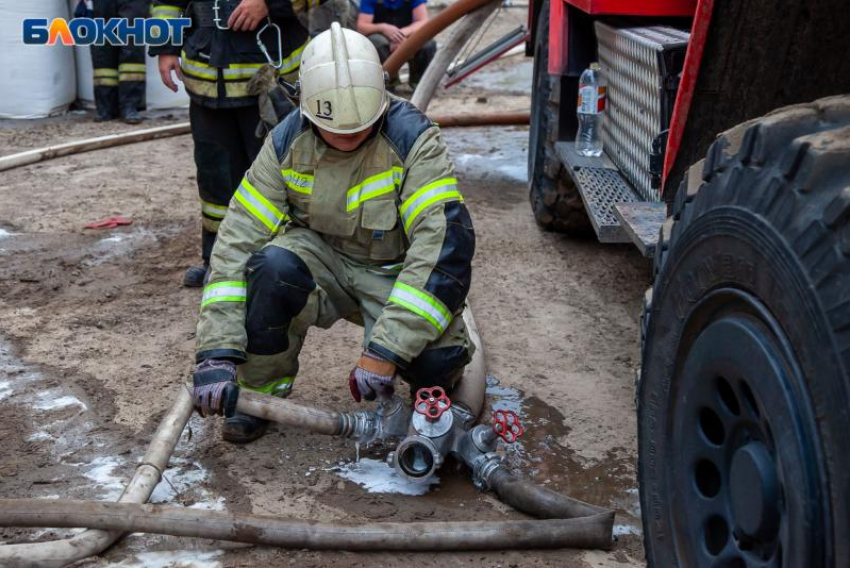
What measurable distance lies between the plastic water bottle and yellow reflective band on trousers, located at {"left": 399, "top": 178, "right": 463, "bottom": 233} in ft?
5.84

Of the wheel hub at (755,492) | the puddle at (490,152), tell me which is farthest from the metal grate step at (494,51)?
the wheel hub at (755,492)

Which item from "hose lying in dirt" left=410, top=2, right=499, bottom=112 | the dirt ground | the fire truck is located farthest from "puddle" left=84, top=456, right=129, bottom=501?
"hose lying in dirt" left=410, top=2, right=499, bottom=112

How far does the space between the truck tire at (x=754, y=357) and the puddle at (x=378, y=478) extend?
1.03m

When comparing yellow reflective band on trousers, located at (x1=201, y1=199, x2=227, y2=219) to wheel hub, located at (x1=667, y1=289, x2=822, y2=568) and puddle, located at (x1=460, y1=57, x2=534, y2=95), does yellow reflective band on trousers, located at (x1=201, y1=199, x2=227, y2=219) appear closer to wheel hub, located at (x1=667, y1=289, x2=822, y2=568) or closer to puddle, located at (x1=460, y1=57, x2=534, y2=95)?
wheel hub, located at (x1=667, y1=289, x2=822, y2=568)

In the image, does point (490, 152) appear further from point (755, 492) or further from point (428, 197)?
point (755, 492)

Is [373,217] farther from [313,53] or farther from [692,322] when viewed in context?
[692,322]

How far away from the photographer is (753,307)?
1.68 meters

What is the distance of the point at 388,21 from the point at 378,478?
6.70 metres

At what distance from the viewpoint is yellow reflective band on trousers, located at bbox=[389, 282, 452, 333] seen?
3.00 meters

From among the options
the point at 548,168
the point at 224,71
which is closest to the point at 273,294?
the point at 224,71

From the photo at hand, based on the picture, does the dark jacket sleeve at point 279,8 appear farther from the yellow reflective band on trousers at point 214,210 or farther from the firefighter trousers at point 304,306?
the firefighter trousers at point 304,306

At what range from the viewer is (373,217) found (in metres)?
3.23

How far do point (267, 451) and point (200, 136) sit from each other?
1.96 m

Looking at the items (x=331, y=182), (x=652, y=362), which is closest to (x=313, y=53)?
(x=331, y=182)
